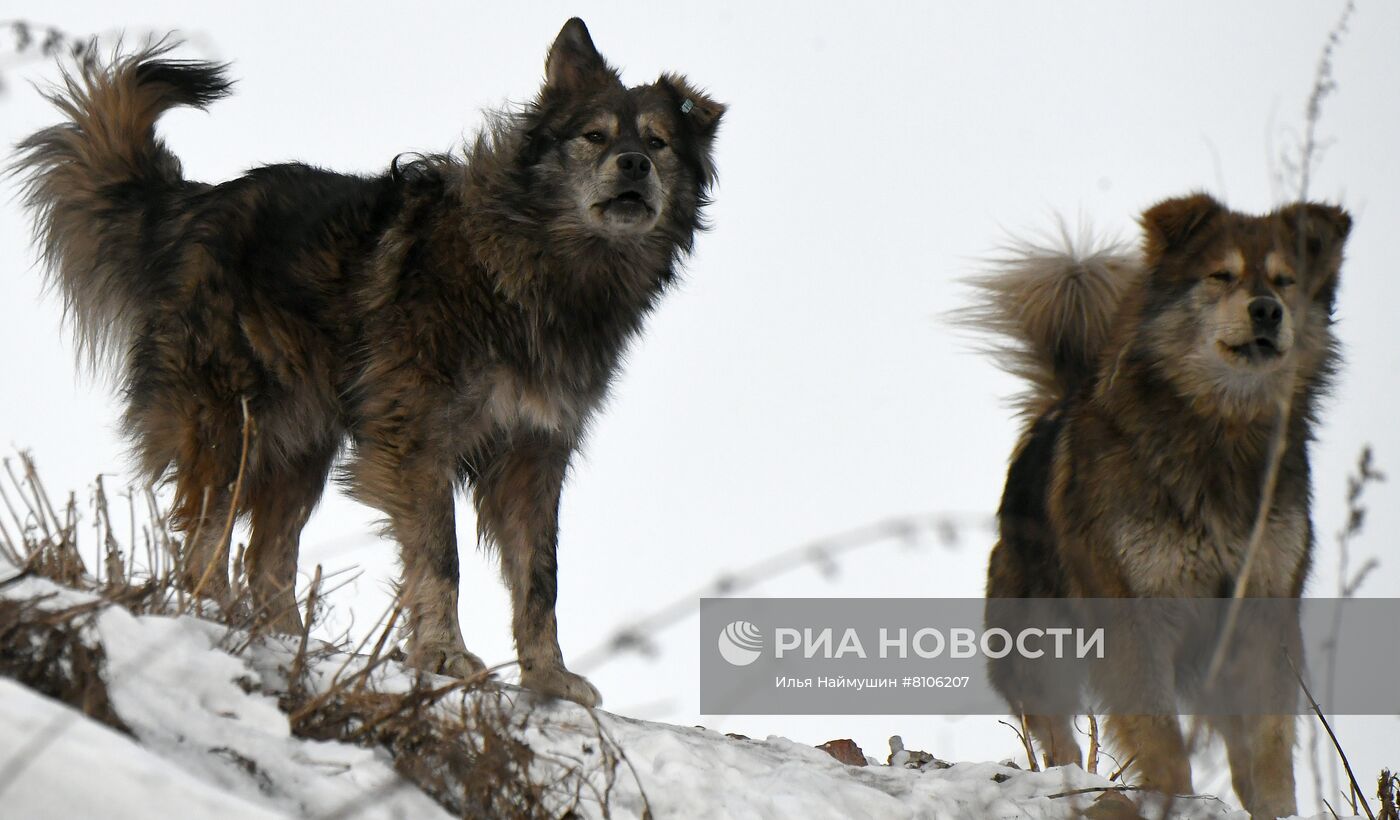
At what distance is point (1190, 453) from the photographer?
5312 millimetres

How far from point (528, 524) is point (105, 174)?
92.6 inches

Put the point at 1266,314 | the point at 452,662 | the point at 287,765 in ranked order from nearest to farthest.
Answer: the point at 287,765 < the point at 452,662 < the point at 1266,314

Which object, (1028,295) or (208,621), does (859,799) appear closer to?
(208,621)

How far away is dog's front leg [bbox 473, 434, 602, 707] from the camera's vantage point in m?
5.38

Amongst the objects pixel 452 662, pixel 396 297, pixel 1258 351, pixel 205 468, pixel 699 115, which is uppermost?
pixel 699 115

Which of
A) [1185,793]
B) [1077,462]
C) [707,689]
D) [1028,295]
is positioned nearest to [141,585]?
[707,689]

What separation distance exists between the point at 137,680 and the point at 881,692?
3.66 metres

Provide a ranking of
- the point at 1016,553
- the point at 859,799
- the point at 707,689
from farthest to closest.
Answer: the point at 1016,553
the point at 707,689
the point at 859,799

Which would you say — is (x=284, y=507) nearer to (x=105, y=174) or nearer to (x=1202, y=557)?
(x=105, y=174)

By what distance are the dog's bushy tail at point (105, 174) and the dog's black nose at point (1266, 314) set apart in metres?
4.39

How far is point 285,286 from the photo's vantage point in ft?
18.4

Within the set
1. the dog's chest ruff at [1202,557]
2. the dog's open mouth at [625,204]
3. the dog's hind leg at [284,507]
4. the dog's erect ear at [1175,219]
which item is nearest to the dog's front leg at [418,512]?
the dog's hind leg at [284,507]

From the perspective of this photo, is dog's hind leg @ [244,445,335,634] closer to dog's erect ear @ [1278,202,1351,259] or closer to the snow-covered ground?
the snow-covered ground

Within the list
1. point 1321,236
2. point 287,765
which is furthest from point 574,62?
point 287,765
